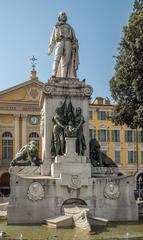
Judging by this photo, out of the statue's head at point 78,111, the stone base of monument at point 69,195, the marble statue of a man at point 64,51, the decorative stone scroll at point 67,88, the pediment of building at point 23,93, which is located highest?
the pediment of building at point 23,93

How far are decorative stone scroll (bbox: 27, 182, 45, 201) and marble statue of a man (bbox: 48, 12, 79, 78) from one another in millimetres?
5483

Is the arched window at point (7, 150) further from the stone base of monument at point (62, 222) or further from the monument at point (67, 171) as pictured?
the stone base of monument at point (62, 222)

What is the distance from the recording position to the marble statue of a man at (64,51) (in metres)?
20.0

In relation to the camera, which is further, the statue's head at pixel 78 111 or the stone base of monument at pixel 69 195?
the statue's head at pixel 78 111

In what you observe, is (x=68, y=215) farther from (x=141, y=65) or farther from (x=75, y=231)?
(x=141, y=65)

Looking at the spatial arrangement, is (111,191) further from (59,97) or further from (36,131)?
(36,131)

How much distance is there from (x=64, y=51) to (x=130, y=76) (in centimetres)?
804

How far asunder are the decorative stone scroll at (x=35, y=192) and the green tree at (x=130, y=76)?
1061 centimetres

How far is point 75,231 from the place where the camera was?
45.2 ft

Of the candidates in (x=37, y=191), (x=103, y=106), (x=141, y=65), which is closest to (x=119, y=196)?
(x=37, y=191)

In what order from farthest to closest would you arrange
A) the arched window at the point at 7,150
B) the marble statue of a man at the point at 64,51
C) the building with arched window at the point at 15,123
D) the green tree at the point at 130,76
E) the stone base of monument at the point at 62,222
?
the building with arched window at the point at 15,123
the arched window at the point at 7,150
the green tree at the point at 130,76
the marble statue of a man at the point at 64,51
the stone base of monument at the point at 62,222

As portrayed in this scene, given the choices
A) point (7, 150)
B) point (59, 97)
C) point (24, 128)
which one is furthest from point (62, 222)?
point (24, 128)

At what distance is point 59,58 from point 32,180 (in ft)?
20.0

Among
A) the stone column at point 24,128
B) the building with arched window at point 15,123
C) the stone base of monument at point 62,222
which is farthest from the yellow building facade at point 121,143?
the stone base of monument at point 62,222
